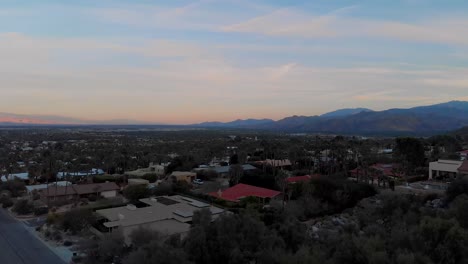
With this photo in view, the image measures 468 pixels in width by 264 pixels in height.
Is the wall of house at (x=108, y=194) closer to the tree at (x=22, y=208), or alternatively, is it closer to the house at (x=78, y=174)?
the tree at (x=22, y=208)

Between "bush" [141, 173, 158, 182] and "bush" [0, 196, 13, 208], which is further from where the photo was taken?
"bush" [141, 173, 158, 182]

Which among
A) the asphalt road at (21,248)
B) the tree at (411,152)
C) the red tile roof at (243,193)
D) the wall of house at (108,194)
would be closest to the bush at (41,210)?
the asphalt road at (21,248)

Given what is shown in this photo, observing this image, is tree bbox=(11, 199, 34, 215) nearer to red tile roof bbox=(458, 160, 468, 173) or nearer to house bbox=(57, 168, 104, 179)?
house bbox=(57, 168, 104, 179)

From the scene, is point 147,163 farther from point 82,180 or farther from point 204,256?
point 204,256

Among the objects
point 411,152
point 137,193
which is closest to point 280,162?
point 411,152

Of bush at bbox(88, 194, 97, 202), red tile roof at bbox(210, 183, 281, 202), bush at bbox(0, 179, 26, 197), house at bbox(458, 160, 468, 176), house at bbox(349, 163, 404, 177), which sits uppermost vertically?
house at bbox(458, 160, 468, 176)

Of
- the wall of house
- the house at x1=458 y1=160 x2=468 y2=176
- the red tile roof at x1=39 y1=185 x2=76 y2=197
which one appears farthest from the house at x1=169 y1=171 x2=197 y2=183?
the house at x1=458 y1=160 x2=468 y2=176

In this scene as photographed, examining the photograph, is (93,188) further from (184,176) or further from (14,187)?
(184,176)
